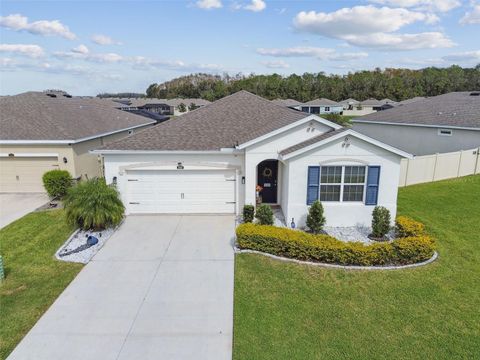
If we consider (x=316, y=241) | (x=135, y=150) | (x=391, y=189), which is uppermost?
(x=135, y=150)

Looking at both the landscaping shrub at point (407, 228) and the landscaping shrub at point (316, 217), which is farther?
the landscaping shrub at point (316, 217)

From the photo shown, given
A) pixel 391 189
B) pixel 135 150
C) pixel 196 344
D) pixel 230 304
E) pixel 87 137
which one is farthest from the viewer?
pixel 87 137

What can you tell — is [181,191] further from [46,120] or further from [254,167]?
[46,120]

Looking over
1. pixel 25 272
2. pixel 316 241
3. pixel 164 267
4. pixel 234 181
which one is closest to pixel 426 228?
pixel 316 241

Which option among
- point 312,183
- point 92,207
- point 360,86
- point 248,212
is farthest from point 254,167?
point 360,86

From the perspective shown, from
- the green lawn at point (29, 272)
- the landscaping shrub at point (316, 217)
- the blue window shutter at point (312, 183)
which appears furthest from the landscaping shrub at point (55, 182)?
the landscaping shrub at point (316, 217)

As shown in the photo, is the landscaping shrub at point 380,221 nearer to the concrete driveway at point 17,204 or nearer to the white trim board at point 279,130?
the white trim board at point 279,130

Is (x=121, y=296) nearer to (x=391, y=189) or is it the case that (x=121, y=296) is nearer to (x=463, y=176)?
(x=391, y=189)
